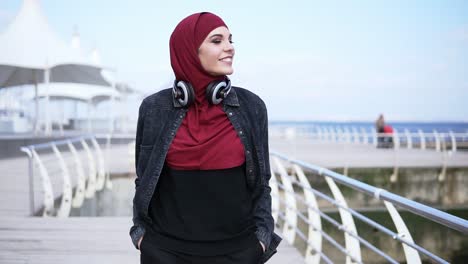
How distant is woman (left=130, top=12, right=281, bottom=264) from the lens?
157cm

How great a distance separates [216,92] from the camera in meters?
1.61

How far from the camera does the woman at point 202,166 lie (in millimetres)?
1572

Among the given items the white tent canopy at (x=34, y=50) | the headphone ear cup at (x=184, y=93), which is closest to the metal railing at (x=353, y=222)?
the headphone ear cup at (x=184, y=93)

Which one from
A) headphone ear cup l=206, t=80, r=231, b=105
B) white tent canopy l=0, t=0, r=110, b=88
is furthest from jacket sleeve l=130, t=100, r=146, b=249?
white tent canopy l=0, t=0, r=110, b=88

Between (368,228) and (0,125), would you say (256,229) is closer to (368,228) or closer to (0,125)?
(368,228)

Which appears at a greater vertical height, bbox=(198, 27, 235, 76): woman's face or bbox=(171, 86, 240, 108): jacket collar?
bbox=(198, 27, 235, 76): woman's face

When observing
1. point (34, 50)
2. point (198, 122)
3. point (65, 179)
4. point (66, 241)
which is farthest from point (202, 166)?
point (34, 50)

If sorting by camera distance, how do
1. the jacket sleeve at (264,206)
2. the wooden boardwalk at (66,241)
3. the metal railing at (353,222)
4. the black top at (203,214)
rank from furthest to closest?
the wooden boardwalk at (66,241)
the metal railing at (353,222)
the jacket sleeve at (264,206)
the black top at (203,214)

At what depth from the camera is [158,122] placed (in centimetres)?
170

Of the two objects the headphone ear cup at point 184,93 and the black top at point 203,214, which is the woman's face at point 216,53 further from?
the black top at point 203,214

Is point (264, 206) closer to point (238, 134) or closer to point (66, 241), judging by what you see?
point (238, 134)

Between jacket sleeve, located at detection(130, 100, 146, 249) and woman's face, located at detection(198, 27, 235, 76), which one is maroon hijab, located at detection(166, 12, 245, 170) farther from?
jacket sleeve, located at detection(130, 100, 146, 249)

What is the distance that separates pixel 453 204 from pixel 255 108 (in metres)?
13.2

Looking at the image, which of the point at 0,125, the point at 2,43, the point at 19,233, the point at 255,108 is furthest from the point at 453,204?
the point at 0,125
